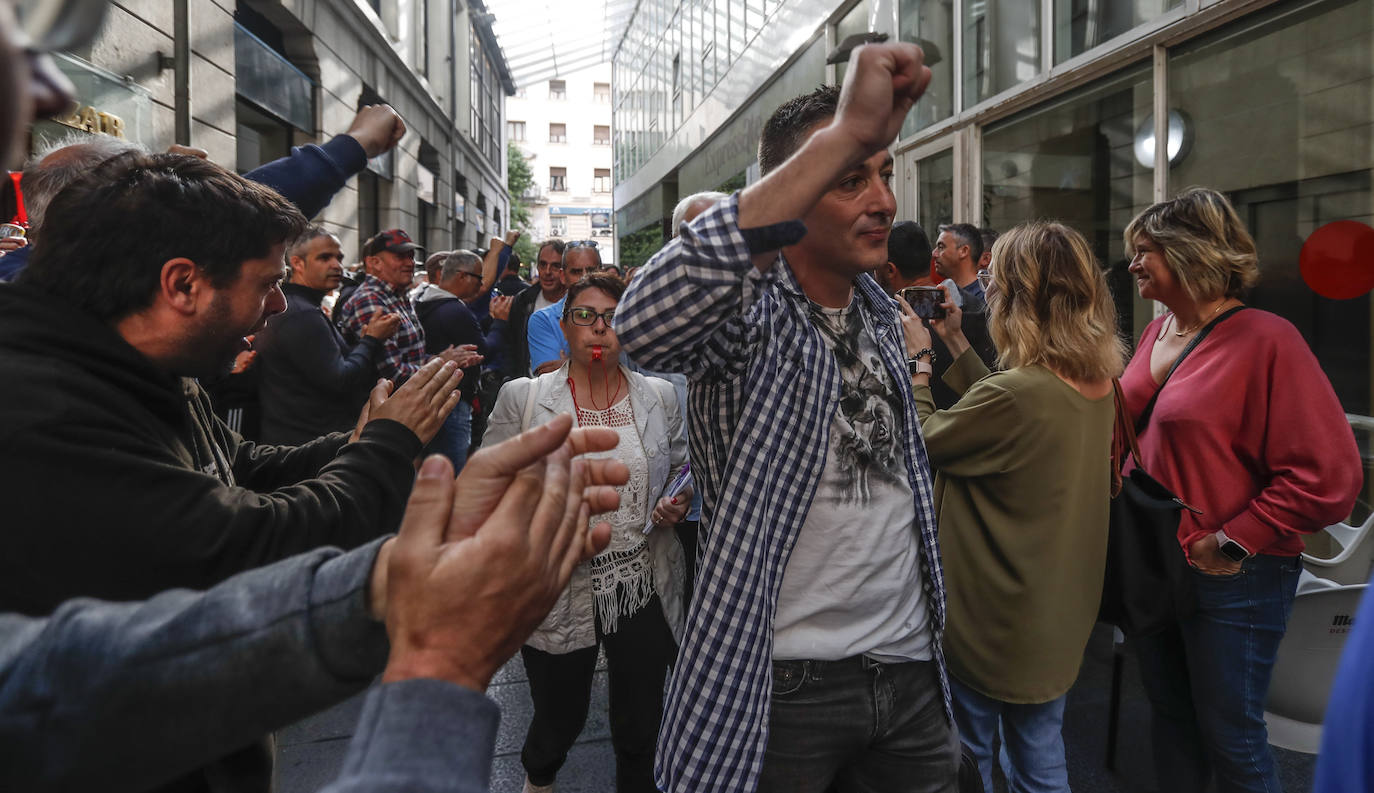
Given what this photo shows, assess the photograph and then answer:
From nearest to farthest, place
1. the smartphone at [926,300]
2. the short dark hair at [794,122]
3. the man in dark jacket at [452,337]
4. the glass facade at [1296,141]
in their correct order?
the short dark hair at [794,122] < the smartphone at [926,300] < the glass facade at [1296,141] < the man in dark jacket at [452,337]

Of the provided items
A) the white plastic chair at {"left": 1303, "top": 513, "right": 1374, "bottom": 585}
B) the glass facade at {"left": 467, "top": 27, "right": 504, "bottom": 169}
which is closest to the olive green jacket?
the white plastic chair at {"left": 1303, "top": 513, "right": 1374, "bottom": 585}

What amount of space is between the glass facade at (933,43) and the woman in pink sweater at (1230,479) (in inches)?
227

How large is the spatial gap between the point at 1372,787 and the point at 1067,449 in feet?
5.63

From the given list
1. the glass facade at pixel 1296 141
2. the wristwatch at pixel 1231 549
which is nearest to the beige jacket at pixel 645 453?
the wristwatch at pixel 1231 549

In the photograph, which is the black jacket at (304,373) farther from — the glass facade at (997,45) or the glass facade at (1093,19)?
the glass facade at (997,45)

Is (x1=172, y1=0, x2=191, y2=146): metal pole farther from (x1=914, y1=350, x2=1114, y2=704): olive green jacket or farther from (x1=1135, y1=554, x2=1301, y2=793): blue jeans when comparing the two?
(x1=1135, y1=554, x2=1301, y2=793): blue jeans

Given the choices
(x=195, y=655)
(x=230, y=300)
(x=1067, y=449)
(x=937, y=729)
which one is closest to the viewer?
(x=195, y=655)

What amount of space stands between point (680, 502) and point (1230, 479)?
162cm

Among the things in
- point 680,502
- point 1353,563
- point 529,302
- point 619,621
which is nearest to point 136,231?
point 680,502

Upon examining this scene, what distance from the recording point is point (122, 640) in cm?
87

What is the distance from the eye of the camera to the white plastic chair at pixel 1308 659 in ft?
9.32

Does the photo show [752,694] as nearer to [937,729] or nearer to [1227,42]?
[937,729]

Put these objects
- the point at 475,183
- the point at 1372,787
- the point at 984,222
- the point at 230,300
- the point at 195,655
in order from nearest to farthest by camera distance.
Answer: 1. the point at 1372,787
2. the point at 195,655
3. the point at 230,300
4. the point at 984,222
5. the point at 475,183

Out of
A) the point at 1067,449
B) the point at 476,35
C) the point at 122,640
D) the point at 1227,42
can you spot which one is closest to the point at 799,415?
the point at 1067,449
